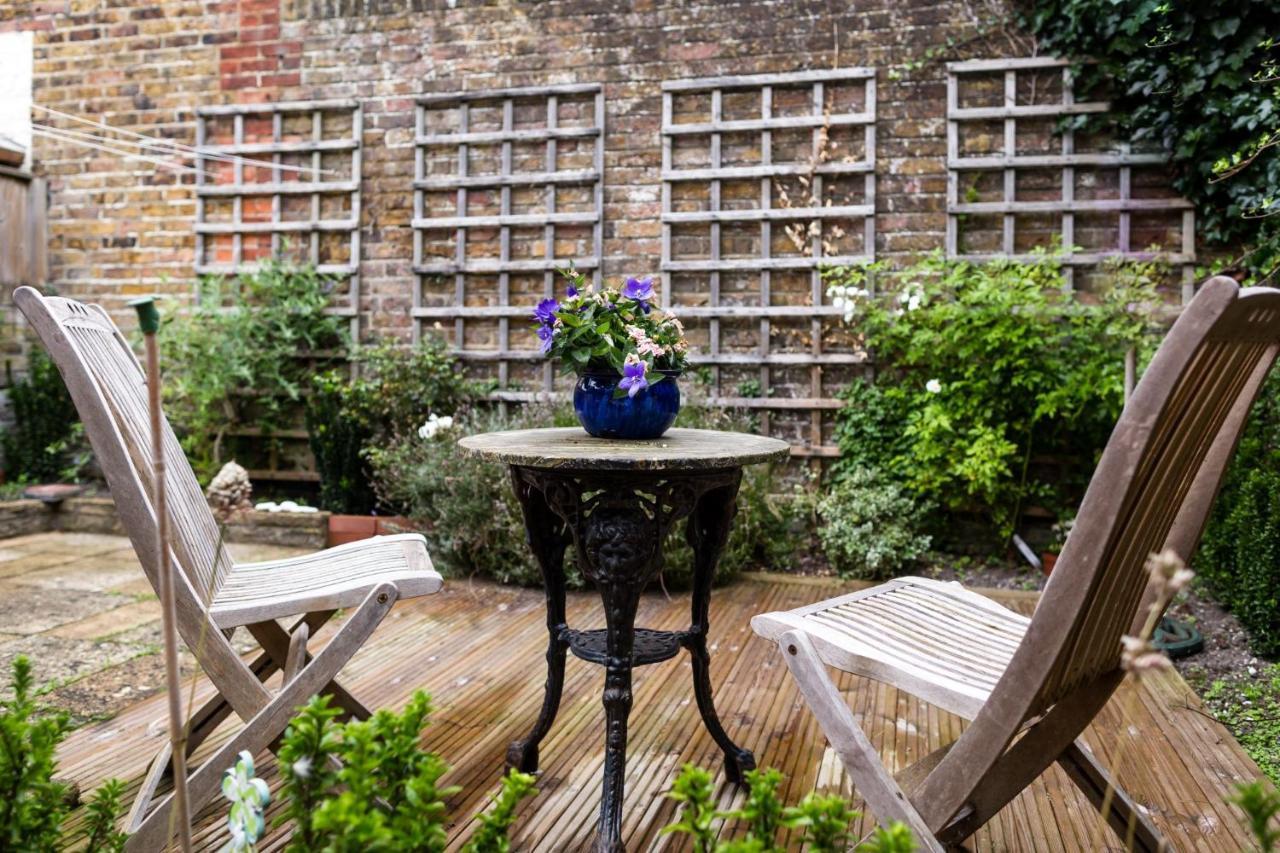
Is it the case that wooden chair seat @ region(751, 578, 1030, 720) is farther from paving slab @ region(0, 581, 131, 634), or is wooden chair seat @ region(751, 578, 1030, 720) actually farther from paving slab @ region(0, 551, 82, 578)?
paving slab @ region(0, 551, 82, 578)

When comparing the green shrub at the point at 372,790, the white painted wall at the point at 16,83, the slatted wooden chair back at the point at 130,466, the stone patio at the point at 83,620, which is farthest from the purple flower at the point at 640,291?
the white painted wall at the point at 16,83

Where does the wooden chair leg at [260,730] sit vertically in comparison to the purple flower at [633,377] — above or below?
below

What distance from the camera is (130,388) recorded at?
1881mm

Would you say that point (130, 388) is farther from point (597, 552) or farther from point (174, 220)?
point (174, 220)

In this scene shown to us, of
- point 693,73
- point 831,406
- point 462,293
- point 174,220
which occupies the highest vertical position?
point 693,73

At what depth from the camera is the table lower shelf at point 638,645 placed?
6.29 ft

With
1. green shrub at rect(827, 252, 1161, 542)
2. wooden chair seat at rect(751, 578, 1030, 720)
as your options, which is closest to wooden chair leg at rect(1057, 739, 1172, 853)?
wooden chair seat at rect(751, 578, 1030, 720)

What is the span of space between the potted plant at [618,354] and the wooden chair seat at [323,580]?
54 cm

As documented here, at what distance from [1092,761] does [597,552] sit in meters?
0.99

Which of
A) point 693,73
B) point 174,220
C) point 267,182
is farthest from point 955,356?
point 174,220

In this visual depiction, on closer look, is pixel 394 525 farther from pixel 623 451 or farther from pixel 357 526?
pixel 623 451

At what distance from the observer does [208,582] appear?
1.77 meters

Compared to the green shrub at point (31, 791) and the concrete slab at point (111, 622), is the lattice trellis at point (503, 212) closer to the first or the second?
the concrete slab at point (111, 622)

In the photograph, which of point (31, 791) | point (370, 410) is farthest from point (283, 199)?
point (31, 791)
